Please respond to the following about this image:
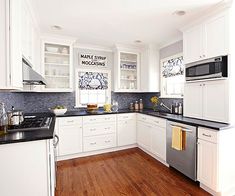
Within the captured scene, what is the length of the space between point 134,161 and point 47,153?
6.38 feet

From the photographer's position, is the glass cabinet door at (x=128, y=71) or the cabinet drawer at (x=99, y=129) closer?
the cabinet drawer at (x=99, y=129)

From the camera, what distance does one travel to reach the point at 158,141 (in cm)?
293

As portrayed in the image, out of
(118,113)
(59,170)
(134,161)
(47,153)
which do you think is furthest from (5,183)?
(118,113)

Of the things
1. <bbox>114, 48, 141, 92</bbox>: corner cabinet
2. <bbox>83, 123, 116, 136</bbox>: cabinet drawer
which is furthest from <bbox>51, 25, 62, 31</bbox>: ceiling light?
<bbox>83, 123, 116, 136</bbox>: cabinet drawer

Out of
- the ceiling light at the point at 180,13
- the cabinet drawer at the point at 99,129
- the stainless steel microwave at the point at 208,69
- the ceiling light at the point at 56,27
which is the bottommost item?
the cabinet drawer at the point at 99,129

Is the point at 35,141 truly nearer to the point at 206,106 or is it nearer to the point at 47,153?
the point at 47,153

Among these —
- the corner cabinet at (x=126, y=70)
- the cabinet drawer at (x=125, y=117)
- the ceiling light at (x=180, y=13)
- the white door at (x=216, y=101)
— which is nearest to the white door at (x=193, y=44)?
the ceiling light at (x=180, y=13)

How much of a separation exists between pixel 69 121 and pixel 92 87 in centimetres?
121

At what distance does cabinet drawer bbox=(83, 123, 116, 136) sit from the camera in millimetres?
3227

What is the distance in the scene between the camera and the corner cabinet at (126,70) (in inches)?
152

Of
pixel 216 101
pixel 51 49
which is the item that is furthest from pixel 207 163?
pixel 51 49

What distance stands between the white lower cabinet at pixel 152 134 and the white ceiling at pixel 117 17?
178 centimetres

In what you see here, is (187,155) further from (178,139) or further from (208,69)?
(208,69)

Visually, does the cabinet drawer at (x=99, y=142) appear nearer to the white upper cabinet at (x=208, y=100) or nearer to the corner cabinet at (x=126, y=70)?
the corner cabinet at (x=126, y=70)
